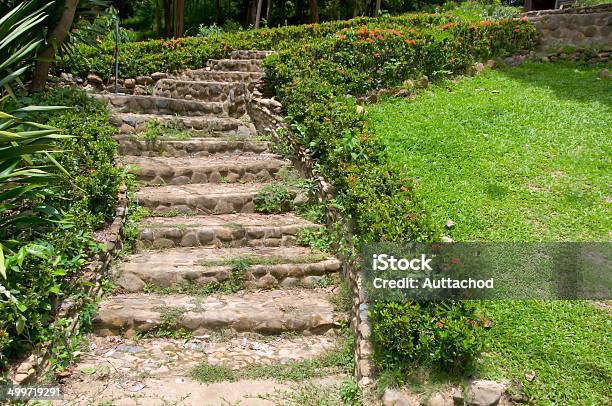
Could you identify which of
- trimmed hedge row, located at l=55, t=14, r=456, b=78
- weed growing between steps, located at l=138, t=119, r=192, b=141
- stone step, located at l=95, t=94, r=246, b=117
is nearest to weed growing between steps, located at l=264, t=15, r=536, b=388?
stone step, located at l=95, t=94, r=246, b=117

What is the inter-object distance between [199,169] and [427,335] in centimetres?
392

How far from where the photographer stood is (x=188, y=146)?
707 centimetres

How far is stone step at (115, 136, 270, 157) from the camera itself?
6.95 meters

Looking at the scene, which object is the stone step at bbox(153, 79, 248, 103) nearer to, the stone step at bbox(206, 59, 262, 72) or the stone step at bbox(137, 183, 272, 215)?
the stone step at bbox(206, 59, 262, 72)

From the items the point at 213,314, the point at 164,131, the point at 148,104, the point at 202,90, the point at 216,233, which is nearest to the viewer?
the point at 213,314

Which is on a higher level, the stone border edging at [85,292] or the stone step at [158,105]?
the stone step at [158,105]

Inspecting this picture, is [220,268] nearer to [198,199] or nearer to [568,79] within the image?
[198,199]

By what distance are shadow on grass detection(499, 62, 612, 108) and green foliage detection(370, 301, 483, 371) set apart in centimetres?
654

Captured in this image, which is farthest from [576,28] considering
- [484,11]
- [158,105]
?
[158,105]

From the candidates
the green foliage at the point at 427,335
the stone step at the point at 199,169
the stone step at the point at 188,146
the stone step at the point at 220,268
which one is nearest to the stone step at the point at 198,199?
the stone step at the point at 199,169

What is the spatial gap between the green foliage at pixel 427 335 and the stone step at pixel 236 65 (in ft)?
25.3

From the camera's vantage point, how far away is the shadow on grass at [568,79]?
9.04 meters

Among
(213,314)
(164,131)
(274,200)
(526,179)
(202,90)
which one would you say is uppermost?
(202,90)

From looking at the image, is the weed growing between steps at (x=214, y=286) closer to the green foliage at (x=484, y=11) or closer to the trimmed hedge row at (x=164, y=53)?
the trimmed hedge row at (x=164, y=53)
